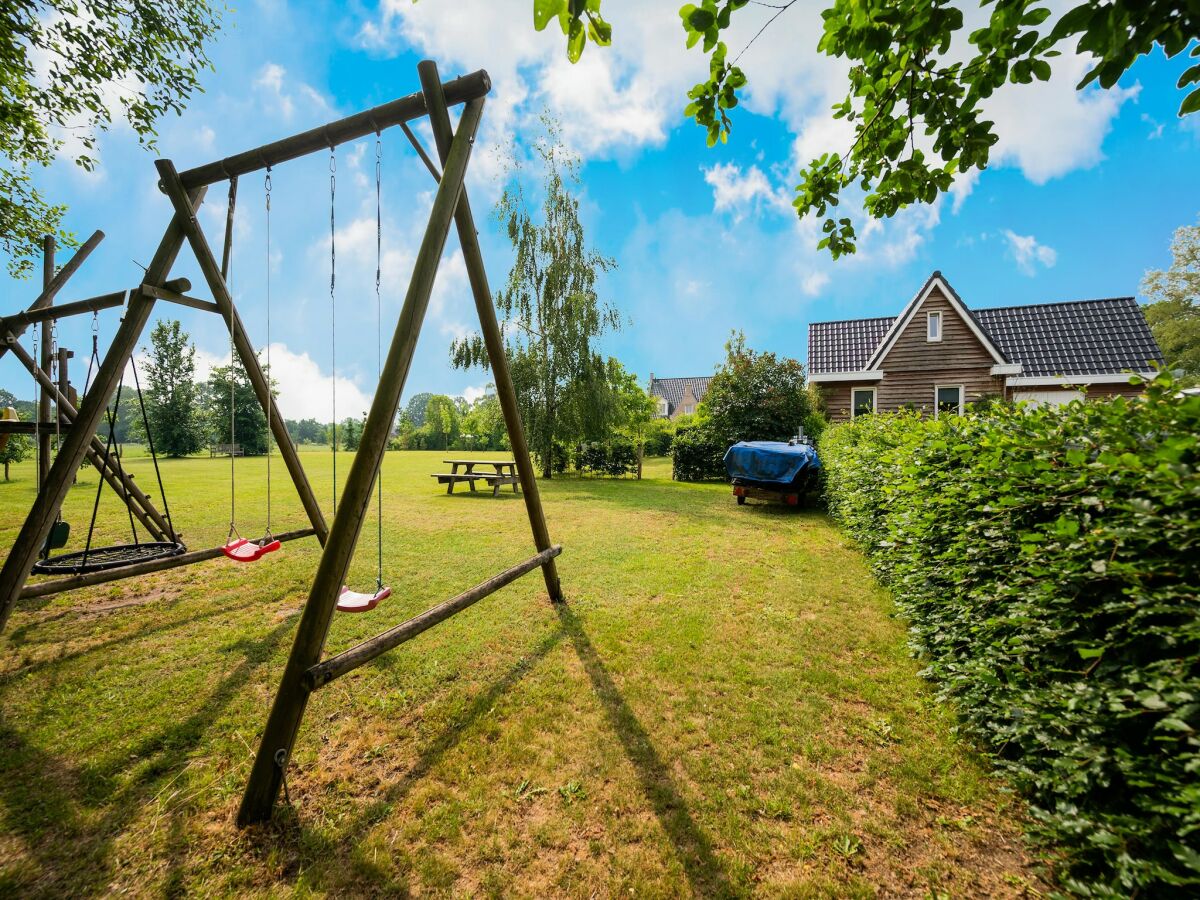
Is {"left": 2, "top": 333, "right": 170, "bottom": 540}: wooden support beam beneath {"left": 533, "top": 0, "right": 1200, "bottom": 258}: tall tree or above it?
beneath

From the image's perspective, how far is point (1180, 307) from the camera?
32781 millimetres

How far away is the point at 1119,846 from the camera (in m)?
1.52

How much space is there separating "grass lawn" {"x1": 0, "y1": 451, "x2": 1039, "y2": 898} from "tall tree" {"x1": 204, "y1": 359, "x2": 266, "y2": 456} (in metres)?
42.5

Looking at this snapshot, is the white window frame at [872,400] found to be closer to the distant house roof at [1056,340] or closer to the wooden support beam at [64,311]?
the distant house roof at [1056,340]

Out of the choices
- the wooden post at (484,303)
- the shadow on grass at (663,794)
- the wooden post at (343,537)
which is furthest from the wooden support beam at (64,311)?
the shadow on grass at (663,794)

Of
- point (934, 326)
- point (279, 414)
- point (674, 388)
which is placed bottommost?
point (279, 414)

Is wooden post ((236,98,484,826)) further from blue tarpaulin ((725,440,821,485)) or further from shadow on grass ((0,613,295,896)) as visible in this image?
blue tarpaulin ((725,440,821,485))

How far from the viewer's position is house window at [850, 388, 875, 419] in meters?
18.5

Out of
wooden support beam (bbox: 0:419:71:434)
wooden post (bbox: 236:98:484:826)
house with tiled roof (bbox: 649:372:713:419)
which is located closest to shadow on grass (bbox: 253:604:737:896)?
wooden post (bbox: 236:98:484:826)

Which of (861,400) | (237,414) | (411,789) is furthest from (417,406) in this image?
(411,789)

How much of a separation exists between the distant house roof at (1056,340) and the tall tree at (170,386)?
4445cm

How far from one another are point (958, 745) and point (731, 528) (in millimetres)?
6347

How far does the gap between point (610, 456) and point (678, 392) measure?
37.8 m

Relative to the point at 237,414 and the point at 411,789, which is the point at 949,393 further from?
the point at 237,414
